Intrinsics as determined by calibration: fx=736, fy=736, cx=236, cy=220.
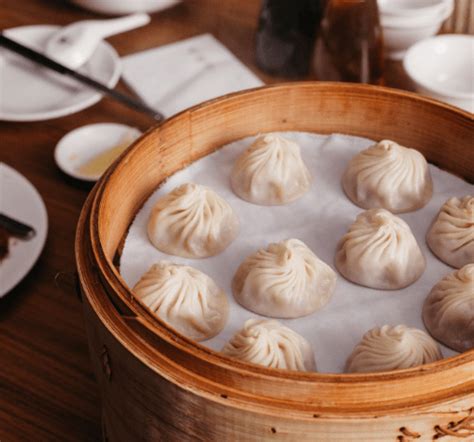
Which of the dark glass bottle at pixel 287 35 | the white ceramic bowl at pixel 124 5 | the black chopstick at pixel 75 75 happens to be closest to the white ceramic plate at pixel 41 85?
the black chopstick at pixel 75 75

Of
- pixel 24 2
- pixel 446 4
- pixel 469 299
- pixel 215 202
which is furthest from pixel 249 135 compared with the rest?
pixel 24 2

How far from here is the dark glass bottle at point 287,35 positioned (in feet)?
7.39

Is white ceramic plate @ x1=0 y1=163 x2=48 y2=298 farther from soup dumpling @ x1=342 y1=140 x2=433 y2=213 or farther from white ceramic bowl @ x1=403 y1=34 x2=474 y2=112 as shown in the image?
white ceramic bowl @ x1=403 y1=34 x2=474 y2=112

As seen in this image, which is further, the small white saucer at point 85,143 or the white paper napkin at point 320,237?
the small white saucer at point 85,143

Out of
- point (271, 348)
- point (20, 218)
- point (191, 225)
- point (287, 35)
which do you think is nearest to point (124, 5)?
point (287, 35)

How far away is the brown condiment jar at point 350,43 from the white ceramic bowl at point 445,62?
0.10 m

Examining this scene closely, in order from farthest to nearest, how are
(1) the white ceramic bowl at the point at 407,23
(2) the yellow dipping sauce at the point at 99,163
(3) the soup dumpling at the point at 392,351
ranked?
(1) the white ceramic bowl at the point at 407,23 → (2) the yellow dipping sauce at the point at 99,163 → (3) the soup dumpling at the point at 392,351

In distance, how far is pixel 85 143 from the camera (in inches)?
81.8

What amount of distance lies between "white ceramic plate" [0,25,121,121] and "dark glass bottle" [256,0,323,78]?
1.58 feet

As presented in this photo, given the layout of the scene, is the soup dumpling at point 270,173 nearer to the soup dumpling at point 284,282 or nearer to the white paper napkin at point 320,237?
the white paper napkin at point 320,237

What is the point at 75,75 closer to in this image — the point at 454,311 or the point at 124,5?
the point at 124,5

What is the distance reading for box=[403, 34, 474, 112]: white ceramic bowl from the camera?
6.86 feet

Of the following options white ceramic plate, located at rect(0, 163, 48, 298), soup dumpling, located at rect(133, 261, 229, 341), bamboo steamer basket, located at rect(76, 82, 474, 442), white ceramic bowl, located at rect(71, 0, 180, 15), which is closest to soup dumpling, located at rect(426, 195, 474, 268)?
bamboo steamer basket, located at rect(76, 82, 474, 442)

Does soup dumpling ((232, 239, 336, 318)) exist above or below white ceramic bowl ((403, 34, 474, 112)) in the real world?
above
